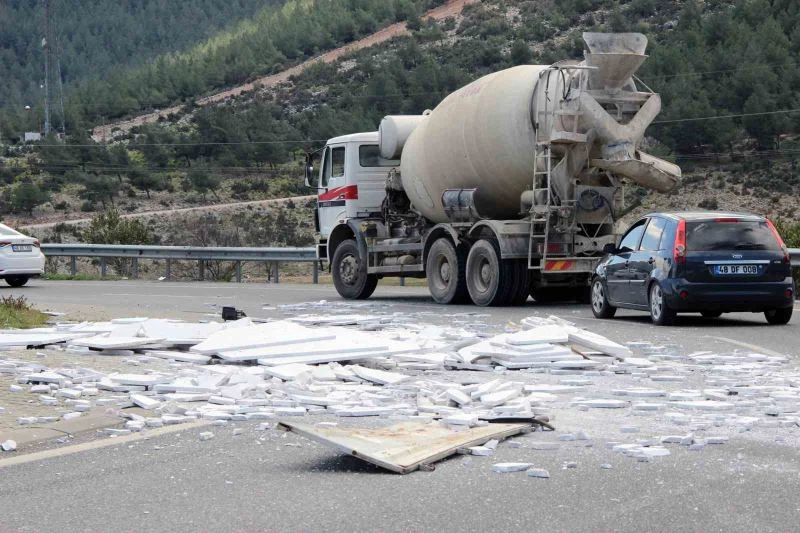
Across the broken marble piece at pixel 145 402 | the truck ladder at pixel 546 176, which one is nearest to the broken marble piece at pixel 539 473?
the broken marble piece at pixel 145 402

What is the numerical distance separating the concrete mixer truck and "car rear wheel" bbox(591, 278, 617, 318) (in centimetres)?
159

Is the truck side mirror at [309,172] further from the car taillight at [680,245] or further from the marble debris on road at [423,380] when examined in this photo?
the marble debris on road at [423,380]

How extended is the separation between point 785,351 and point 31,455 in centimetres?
821

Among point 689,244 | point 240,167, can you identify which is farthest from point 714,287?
point 240,167

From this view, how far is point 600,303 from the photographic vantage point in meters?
18.4

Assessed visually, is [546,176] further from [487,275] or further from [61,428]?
[61,428]

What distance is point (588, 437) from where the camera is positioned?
8.16 meters

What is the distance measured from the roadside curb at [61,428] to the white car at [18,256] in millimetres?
20128

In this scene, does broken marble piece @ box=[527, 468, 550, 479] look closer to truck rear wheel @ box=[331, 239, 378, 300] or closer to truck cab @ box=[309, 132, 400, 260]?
truck rear wheel @ box=[331, 239, 378, 300]

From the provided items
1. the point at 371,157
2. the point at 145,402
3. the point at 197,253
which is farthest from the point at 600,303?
the point at 197,253

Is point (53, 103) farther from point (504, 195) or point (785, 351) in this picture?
point (785, 351)

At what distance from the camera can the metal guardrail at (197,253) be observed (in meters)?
32.4

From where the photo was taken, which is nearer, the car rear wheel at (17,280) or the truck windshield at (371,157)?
the truck windshield at (371,157)

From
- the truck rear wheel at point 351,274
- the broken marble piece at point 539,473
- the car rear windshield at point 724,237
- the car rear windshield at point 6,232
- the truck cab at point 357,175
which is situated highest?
the truck cab at point 357,175
